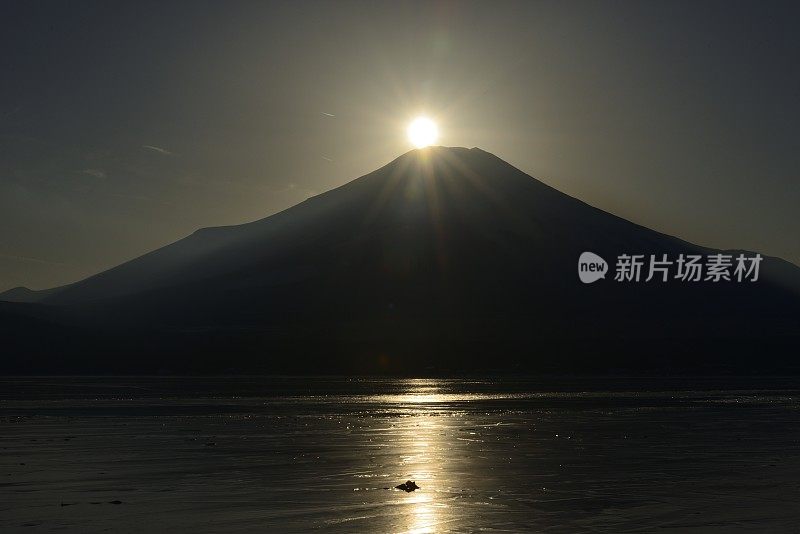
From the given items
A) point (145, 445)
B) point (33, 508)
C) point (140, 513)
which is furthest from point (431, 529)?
point (145, 445)

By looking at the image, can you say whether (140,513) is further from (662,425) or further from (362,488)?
(662,425)

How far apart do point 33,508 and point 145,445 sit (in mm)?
18691

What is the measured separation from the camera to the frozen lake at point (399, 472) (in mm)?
25172

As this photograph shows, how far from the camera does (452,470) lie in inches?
1382

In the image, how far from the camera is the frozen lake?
25172 millimetres

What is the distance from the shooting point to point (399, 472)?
34562 millimetres

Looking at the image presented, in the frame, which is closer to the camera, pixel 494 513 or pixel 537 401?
pixel 494 513

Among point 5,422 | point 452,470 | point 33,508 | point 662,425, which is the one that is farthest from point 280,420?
point 33,508

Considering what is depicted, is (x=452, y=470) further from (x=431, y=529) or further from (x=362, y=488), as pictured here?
(x=431, y=529)

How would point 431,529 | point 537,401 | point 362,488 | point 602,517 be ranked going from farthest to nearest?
point 537,401 → point 362,488 → point 602,517 → point 431,529

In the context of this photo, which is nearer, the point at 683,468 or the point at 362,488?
the point at 362,488

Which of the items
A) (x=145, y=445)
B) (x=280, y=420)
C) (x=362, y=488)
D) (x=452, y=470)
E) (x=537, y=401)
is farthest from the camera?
(x=537, y=401)

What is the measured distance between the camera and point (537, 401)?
289 ft

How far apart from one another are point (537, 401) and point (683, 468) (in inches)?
2061
